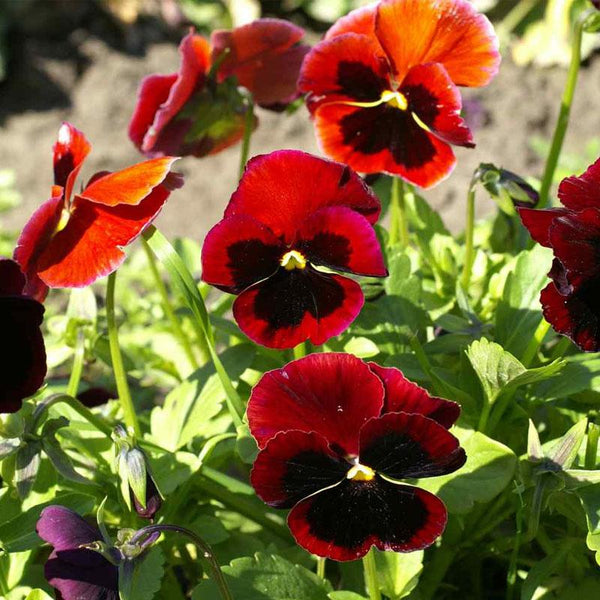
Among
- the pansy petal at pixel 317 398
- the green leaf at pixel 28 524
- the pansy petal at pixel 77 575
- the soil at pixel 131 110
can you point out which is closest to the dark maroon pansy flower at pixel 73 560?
the pansy petal at pixel 77 575

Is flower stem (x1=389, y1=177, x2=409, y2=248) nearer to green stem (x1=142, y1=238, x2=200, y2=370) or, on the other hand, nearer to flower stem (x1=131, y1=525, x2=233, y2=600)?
green stem (x1=142, y1=238, x2=200, y2=370)

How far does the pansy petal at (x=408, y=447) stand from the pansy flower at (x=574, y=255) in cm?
19

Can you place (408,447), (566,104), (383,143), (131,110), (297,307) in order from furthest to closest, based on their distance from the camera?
(131,110), (566,104), (383,143), (297,307), (408,447)

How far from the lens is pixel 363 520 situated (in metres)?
0.99

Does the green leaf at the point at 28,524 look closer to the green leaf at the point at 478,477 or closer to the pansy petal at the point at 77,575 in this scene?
the pansy petal at the point at 77,575

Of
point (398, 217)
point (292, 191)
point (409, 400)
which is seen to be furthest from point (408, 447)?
point (398, 217)

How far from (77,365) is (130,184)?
15.5 inches

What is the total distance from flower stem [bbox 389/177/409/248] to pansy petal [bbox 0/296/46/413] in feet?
2.10

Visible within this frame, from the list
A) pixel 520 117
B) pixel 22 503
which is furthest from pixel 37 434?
pixel 520 117

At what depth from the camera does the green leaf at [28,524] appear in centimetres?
112

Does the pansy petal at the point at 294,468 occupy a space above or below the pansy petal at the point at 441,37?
below

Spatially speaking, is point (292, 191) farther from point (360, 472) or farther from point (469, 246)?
point (469, 246)

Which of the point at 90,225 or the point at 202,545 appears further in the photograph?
the point at 90,225

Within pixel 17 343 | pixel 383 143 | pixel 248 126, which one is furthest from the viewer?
pixel 248 126
